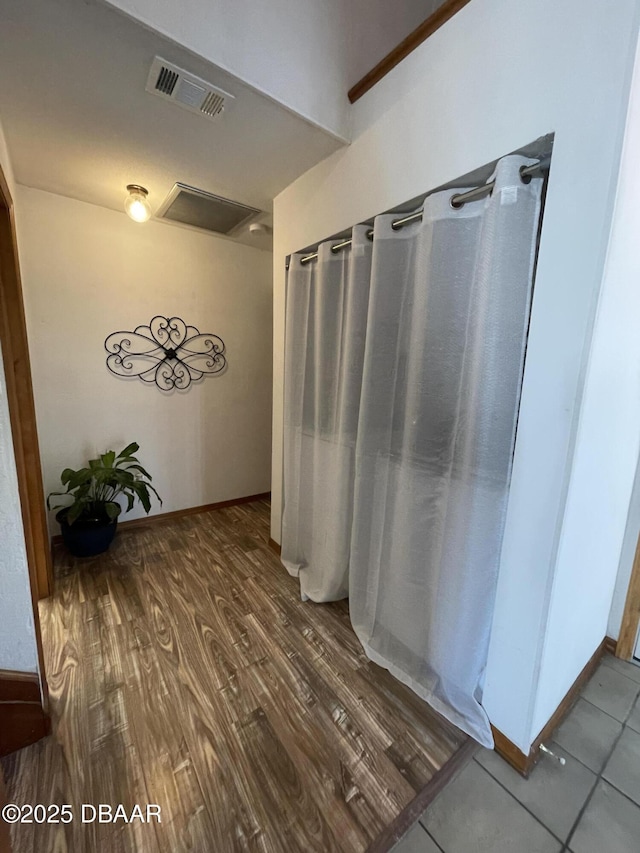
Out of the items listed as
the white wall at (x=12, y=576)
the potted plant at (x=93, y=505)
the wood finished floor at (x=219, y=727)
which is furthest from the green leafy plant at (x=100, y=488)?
the white wall at (x=12, y=576)

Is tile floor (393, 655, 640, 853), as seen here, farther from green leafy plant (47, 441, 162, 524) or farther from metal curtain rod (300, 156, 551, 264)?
green leafy plant (47, 441, 162, 524)

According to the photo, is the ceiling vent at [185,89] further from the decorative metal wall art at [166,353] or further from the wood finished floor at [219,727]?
the wood finished floor at [219,727]

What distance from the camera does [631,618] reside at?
151 centimetres

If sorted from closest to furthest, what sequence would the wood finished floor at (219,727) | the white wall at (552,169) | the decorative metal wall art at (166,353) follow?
the white wall at (552,169) < the wood finished floor at (219,727) < the decorative metal wall art at (166,353)

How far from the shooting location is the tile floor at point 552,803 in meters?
0.91

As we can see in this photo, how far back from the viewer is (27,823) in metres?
0.92

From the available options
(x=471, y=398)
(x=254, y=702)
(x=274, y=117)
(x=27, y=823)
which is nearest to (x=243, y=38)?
(x=274, y=117)

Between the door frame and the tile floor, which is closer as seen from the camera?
the tile floor

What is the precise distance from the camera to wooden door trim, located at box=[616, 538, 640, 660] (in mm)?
1485

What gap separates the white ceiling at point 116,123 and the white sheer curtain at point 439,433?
0.59 m

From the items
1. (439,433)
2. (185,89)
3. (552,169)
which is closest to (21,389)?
(185,89)

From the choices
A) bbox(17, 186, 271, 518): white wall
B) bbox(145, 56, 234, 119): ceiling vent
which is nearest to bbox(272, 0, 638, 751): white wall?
bbox(145, 56, 234, 119): ceiling vent

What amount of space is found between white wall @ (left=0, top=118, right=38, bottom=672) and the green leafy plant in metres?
1.03

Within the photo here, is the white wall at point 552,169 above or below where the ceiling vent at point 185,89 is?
below
